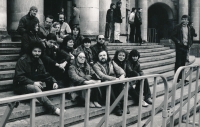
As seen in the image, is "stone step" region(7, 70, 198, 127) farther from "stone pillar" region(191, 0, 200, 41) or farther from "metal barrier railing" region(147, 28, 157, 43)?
"stone pillar" region(191, 0, 200, 41)

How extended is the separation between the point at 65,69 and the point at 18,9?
414cm

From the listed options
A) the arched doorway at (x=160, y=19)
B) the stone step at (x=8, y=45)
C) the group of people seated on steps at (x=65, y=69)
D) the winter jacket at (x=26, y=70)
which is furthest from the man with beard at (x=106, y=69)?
the arched doorway at (x=160, y=19)

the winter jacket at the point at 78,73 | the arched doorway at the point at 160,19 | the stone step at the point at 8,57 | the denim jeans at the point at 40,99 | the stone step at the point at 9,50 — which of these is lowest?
the denim jeans at the point at 40,99

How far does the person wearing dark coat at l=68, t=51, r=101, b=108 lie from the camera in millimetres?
5176

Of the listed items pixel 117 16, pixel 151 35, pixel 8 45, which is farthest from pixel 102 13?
pixel 151 35

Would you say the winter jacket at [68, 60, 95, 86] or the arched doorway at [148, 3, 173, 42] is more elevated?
the arched doorway at [148, 3, 173, 42]

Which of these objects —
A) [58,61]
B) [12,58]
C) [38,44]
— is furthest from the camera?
[12,58]

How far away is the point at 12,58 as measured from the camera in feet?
22.5

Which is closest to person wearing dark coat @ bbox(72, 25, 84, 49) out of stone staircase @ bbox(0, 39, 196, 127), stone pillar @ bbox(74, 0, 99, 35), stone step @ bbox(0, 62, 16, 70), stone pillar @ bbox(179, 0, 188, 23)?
stone staircase @ bbox(0, 39, 196, 127)

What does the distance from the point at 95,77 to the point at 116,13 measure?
285 inches

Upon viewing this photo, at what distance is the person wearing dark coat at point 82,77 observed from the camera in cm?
518

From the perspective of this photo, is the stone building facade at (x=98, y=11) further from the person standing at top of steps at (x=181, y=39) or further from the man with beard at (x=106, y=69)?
the person standing at top of steps at (x=181, y=39)

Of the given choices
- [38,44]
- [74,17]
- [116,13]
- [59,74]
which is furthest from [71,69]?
[116,13]

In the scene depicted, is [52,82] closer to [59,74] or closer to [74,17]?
[59,74]
